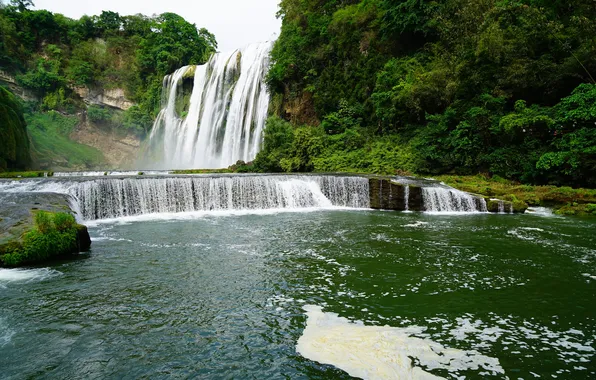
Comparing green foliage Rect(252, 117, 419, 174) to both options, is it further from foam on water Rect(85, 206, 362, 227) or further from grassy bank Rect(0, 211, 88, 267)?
→ grassy bank Rect(0, 211, 88, 267)

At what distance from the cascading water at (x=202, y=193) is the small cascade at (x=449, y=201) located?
2370mm

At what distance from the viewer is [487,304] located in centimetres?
473

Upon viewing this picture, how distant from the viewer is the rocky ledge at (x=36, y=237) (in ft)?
21.1

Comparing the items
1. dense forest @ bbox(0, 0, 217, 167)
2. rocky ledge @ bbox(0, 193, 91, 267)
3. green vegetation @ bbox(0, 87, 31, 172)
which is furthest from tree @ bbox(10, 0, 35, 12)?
Result: rocky ledge @ bbox(0, 193, 91, 267)

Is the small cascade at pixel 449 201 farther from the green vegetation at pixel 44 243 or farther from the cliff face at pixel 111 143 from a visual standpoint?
the cliff face at pixel 111 143

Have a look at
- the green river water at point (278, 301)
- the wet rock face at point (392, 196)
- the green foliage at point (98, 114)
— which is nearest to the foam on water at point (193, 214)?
the wet rock face at point (392, 196)

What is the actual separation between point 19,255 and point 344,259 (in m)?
5.74

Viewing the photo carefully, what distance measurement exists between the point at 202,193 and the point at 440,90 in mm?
13757

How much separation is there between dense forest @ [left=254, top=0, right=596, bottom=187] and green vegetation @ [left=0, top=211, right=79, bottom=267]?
16152mm

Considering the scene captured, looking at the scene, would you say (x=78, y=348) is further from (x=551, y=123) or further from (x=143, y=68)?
(x=143, y=68)

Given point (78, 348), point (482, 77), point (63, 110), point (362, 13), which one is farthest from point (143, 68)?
point (78, 348)

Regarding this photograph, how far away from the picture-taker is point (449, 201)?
1393cm

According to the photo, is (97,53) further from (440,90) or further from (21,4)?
(440,90)

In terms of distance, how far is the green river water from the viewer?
11.1 feet
